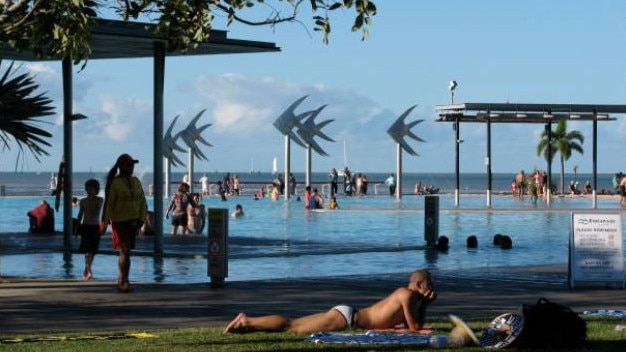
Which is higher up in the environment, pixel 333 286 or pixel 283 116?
→ pixel 283 116

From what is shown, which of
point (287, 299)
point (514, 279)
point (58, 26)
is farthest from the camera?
point (514, 279)

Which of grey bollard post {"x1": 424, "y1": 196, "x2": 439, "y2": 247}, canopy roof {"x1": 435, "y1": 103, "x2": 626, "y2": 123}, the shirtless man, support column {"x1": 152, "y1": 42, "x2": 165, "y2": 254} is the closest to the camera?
the shirtless man

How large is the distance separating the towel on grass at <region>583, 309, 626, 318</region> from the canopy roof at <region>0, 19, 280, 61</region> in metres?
8.17

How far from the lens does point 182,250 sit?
78.1 ft

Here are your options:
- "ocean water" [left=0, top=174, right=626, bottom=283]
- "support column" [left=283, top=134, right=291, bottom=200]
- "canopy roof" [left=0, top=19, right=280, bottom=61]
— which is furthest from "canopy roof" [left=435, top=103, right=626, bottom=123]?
"canopy roof" [left=0, top=19, right=280, bottom=61]

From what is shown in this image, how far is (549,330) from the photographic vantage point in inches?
394

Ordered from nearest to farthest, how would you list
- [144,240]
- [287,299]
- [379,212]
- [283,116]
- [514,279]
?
1. [287,299]
2. [514,279]
3. [144,240]
4. [379,212]
5. [283,116]

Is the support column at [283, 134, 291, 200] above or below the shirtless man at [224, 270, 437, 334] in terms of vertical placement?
above

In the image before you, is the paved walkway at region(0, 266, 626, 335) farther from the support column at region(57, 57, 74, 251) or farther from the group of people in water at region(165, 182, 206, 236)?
the group of people in water at region(165, 182, 206, 236)

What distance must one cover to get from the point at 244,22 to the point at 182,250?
12.4 m

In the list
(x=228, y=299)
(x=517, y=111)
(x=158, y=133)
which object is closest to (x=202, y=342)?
(x=228, y=299)

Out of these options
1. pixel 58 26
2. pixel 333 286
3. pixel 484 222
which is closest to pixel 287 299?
pixel 333 286

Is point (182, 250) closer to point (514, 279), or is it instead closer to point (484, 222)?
point (514, 279)

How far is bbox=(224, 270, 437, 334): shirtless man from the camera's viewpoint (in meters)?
11.1
